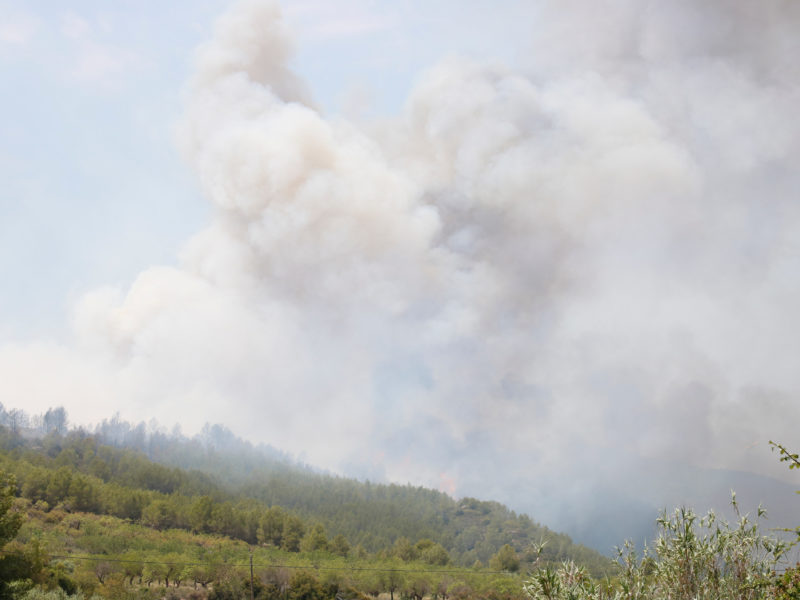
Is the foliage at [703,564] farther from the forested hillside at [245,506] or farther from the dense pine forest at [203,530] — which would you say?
the forested hillside at [245,506]

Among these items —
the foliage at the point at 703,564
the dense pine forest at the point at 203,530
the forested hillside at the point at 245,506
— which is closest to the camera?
the foliage at the point at 703,564

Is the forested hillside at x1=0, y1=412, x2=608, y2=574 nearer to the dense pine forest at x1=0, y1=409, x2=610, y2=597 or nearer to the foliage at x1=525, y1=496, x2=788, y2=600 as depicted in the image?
the dense pine forest at x1=0, y1=409, x2=610, y2=597

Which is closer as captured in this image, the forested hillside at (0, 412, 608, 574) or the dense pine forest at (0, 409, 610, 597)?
the dense pine forest at (0, 409, 610, 597)

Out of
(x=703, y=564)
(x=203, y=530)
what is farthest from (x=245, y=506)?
(x=703, y=564)

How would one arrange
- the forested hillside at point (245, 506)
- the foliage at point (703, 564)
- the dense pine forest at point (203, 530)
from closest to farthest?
the foliage at point (703, 564) < the dense pine forest at point (203, 530) < the forested hillside at point (245, 506)

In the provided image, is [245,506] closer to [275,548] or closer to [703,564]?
[275,548]

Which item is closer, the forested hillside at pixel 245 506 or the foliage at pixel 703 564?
the foliage at pixel 703 564

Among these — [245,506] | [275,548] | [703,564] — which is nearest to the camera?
[703,564]

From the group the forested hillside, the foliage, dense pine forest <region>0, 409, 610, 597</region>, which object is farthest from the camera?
the forested hillside

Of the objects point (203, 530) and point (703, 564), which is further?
point (203, 530)

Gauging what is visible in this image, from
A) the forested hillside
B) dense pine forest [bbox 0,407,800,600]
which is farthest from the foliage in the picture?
the forested hillside

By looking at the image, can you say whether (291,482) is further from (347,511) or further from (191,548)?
(191,548)

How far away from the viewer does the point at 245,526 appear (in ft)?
373

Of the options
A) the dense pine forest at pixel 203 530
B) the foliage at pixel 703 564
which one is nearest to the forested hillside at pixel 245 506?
the dense pine forest at pixel 203 530
